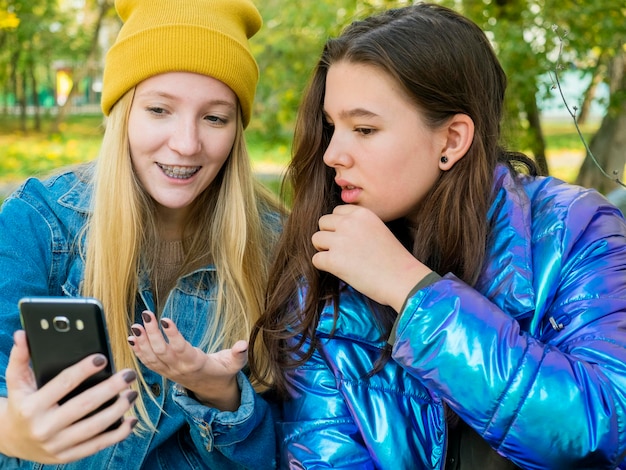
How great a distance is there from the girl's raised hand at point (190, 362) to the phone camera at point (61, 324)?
7.9 inches

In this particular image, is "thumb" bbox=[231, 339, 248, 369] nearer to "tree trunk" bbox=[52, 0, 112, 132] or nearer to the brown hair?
the brown hair

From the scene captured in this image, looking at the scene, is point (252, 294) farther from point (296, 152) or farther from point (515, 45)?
point (515, 45)

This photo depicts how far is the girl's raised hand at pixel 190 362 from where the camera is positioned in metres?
1.99

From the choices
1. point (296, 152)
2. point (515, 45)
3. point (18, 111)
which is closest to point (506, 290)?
point (296, 152)

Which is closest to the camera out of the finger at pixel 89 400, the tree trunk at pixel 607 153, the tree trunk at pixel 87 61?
the finger at pixel 89 400

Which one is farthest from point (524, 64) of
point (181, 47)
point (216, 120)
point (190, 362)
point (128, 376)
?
point (128, 376)

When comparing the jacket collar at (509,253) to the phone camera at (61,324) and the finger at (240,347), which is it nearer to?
the finger at (240,347)

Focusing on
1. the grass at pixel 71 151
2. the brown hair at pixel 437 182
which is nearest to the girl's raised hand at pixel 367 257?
the brown hair at pixel 437 182

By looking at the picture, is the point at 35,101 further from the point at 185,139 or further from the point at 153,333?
the point at 153,333

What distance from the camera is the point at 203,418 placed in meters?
2.32

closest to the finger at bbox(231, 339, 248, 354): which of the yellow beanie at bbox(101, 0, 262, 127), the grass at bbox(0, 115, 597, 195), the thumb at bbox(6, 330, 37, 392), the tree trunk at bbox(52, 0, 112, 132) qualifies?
the thumb at bbox(6, 330, 37, 392)

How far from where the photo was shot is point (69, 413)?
5.79 ft

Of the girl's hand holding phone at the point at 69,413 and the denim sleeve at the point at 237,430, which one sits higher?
the girl's hand holding phone at the point at 69,413

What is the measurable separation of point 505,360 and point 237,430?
2.75 feet
